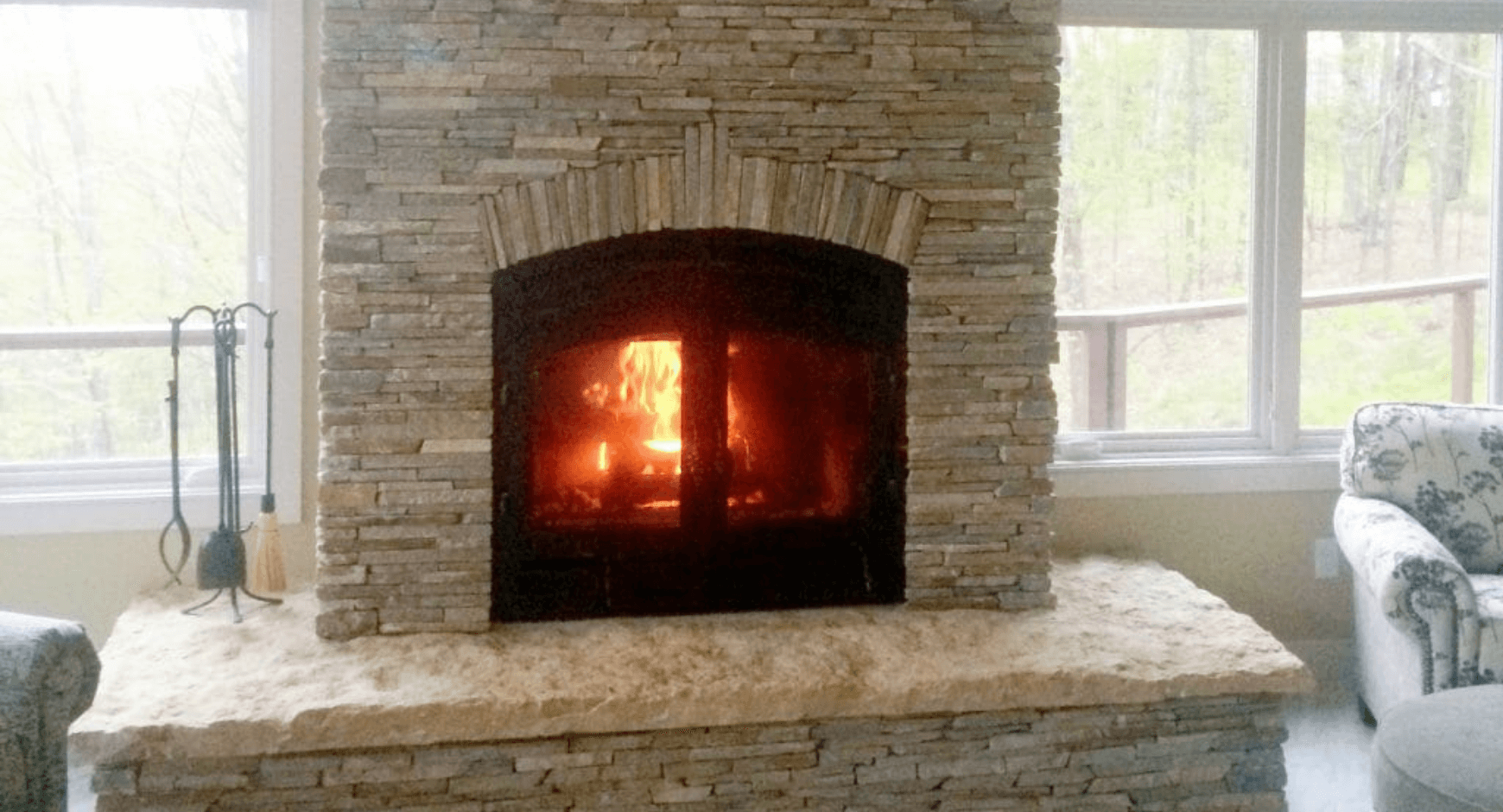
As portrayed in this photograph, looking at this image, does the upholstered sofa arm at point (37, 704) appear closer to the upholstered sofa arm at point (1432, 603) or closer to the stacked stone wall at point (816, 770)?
the stacked stone wall at point (816, 770)

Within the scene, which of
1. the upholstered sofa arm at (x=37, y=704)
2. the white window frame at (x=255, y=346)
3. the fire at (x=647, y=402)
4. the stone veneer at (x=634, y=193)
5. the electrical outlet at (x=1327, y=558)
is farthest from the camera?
the electrical outlet at (x=1327, y=558)

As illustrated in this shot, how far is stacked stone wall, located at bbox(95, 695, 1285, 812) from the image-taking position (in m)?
2.56

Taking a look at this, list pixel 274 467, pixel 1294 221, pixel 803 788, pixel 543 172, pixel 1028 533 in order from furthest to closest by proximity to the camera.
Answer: pixel 1294 221 < pixel 274 467 < pixel 1028 533 < pixel 543 172 < pixel 803 788

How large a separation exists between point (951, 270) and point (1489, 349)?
6.30 ft

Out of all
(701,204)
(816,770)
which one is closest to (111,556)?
(701,204)

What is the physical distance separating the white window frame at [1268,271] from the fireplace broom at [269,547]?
6.44 ft

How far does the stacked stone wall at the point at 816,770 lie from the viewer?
256 cm

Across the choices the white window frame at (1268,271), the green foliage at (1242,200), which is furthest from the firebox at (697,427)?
the green foliage at (1242,200)

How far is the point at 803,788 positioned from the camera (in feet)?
8.95

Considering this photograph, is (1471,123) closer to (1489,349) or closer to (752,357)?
(1489,349)

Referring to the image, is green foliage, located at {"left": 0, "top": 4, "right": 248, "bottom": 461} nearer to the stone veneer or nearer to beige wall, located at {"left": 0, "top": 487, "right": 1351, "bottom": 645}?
the stone veneer

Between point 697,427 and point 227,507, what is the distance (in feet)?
3.57

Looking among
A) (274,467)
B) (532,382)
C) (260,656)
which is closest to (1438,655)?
(532,382)

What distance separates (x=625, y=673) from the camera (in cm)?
271
